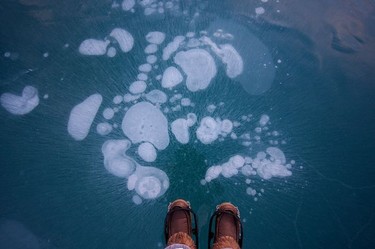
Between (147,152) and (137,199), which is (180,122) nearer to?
(147,152)

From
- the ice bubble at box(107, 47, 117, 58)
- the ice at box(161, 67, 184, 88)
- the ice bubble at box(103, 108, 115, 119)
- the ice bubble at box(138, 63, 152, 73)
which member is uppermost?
the ice bubble at box(107, 47, 117, 58)

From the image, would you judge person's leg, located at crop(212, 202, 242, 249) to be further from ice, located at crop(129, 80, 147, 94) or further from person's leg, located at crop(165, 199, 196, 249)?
ice, located at crop(129, 80, 147, 94)

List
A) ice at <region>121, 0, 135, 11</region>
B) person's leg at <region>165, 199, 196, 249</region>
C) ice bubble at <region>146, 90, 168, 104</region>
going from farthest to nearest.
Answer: ice at <region>121, 0, 135, 11</region> → ice bubble at <region>146, 90, 168, 104</region> → person's leg at <region>165, 199, 196, 249</region>

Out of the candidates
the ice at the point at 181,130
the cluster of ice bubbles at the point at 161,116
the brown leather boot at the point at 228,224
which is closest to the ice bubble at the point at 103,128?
the cluster of ice bubbles at the point at 161,116

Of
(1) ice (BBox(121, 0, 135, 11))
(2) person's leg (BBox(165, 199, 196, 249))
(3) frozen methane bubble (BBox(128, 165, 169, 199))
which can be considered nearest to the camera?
(2) person's leg (BBox(165, 199, 196, 249))

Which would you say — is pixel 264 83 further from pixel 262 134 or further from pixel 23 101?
pixel 23 101

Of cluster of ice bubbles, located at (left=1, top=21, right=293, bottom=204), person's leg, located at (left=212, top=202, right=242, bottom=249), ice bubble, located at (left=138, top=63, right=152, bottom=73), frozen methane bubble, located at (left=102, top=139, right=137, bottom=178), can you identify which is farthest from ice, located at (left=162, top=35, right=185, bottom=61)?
person's leg, located at (left=212, top=202, right=242, bottom=249)
